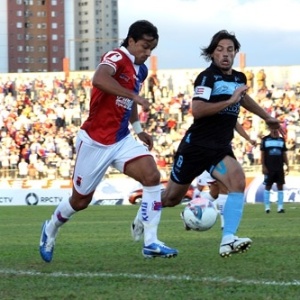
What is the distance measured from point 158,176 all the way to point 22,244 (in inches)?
157

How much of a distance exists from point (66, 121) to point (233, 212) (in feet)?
112

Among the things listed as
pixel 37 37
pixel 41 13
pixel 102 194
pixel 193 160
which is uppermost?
pixel 41 13

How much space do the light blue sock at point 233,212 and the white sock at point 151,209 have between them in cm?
66

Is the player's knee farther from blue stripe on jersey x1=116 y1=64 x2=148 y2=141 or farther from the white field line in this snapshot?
the white field line

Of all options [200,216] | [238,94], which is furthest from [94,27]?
[238,94]

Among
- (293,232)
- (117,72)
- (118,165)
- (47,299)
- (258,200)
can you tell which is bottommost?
(258,200)

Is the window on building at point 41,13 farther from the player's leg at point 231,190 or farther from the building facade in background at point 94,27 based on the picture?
the player's leg at point 231,190

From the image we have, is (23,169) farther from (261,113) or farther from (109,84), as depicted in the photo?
(109,84)

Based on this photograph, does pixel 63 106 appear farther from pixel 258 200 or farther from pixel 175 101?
pixel 258 200

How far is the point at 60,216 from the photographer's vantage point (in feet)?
31.8

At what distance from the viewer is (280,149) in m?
24.2

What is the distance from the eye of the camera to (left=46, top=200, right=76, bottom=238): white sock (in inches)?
378

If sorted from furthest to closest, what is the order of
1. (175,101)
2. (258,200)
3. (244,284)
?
1. (175,101)
2. (258,200)
3. (244,284)

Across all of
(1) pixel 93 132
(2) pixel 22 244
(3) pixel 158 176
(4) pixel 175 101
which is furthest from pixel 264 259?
(4) pixel 175 101
